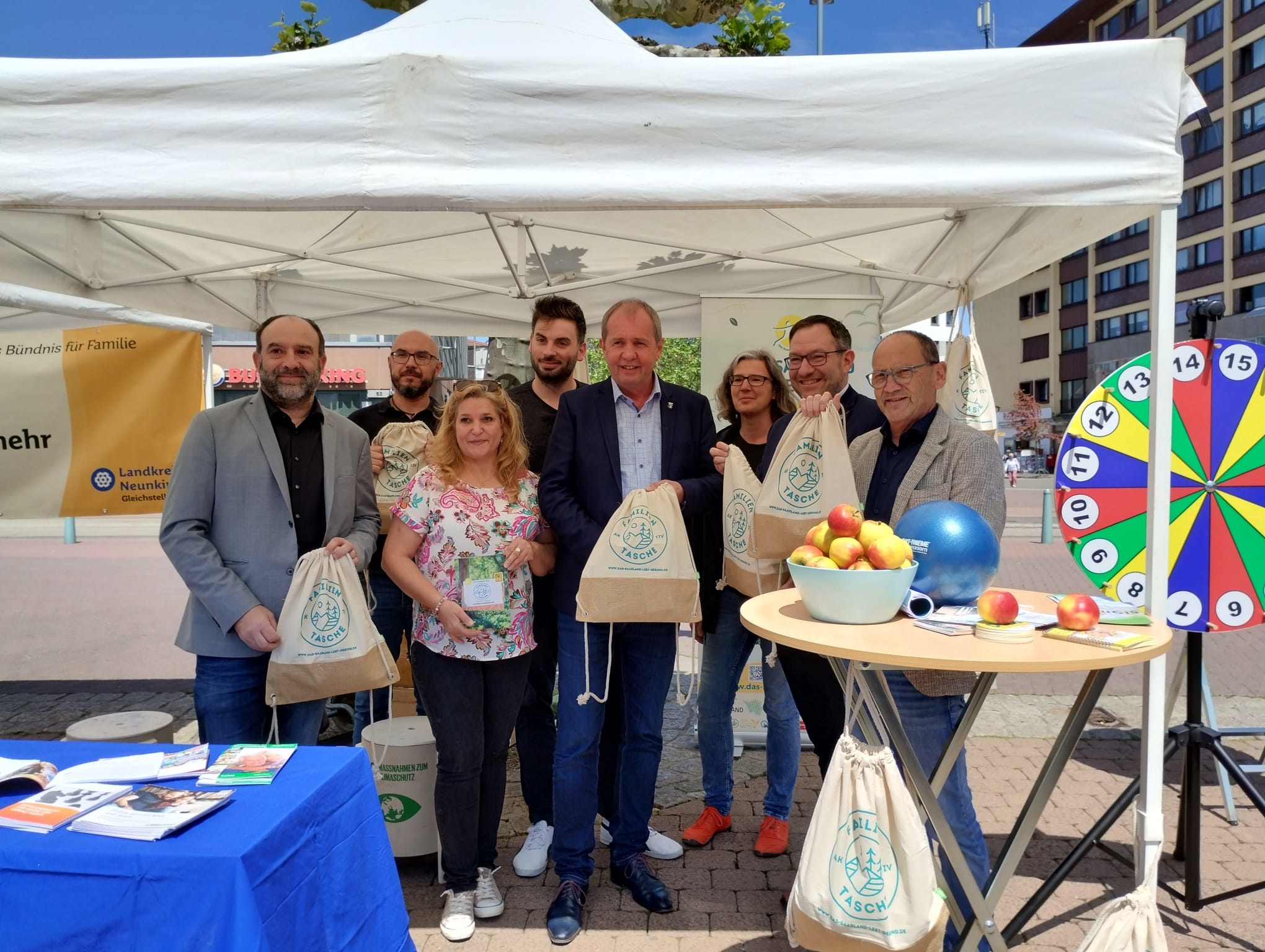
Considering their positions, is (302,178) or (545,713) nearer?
(302,178)

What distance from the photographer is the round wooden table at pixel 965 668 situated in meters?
1.81

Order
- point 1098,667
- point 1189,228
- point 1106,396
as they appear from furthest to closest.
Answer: point 1189,228 → point 1106,396 → point 1098,667

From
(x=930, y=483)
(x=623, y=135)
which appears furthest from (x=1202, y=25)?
(x=623, y=135)

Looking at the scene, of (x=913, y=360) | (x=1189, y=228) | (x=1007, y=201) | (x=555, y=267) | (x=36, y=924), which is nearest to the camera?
(x=36, y=924)

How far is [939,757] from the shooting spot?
94.5 inches

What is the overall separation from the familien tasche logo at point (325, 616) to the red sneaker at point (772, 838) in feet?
5.96

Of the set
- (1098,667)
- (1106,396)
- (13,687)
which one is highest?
(1106,396)

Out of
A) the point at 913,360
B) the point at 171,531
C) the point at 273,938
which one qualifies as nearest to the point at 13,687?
the point at 171,531

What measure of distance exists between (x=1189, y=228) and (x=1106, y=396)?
4958 centimetres

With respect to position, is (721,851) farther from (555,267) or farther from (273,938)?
(555,267)

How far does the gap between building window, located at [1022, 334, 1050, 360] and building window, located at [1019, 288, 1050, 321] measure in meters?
1.47

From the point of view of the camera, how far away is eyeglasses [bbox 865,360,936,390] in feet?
8.46

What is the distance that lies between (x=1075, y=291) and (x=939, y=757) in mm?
56808

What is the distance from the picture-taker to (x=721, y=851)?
3443 mm
